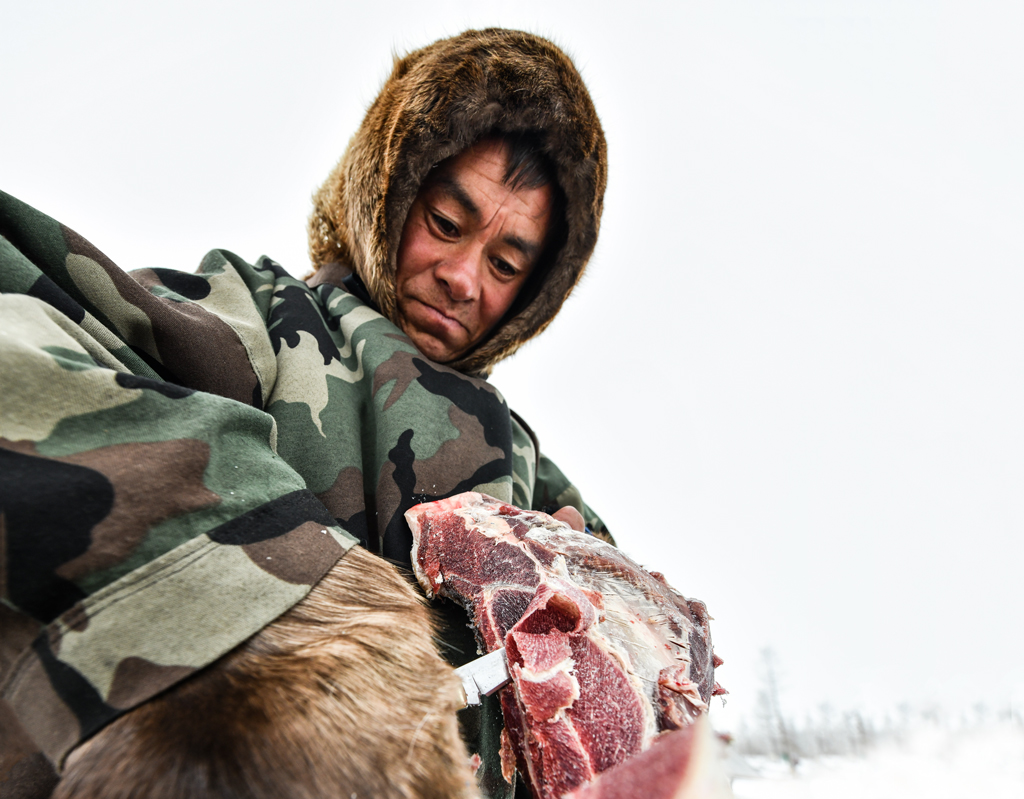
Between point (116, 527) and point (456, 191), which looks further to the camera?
point (456, 191)

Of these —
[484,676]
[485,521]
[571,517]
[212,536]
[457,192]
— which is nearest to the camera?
[212,536]

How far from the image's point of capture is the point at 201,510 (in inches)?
22.8

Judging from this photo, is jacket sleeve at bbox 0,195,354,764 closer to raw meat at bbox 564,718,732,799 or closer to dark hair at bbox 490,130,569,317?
raw meat at bbox 564,718,732,799

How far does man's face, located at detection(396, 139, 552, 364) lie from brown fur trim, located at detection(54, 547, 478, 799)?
4.06 ft

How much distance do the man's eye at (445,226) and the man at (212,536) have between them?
1.80 ft

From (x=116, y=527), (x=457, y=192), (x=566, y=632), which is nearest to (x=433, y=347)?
(x=457, y=192)

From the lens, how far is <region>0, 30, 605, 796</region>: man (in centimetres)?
44

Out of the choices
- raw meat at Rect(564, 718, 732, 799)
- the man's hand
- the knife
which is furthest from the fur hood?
raw meat at Rect(564, 718, 732, 799)

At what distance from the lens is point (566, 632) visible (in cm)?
76

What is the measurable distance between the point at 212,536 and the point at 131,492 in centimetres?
9

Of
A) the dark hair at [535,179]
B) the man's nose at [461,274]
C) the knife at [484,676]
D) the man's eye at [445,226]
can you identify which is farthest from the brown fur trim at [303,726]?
the dark hair at [535,179]

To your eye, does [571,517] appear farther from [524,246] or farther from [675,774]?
[675,774]

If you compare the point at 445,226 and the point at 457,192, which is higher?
the point at 457,192

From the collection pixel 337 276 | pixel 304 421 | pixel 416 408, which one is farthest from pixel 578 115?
pixel 304 421
